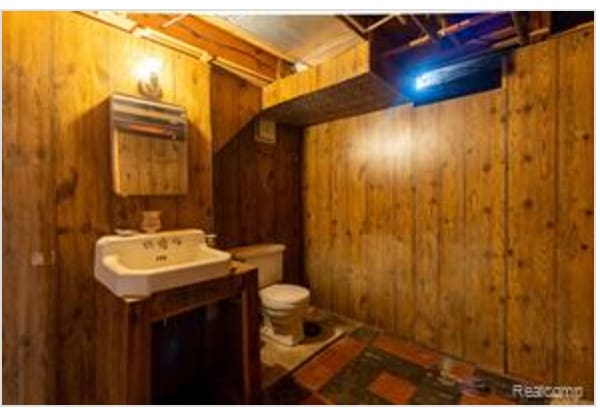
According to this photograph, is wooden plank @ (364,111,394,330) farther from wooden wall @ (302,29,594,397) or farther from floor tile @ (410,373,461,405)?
floor tile @ (410,373,461,405)

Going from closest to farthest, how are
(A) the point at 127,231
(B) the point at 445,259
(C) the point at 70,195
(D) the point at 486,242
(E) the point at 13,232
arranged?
(E) the point at 13,232, (C) the point at 70,195, (A) the point at 127,231, (D) the point at 486,242, (B) the point at 445,259

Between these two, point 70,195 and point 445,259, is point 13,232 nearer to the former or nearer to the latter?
point 70,195

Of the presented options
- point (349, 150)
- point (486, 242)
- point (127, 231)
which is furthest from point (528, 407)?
point (127, 231)

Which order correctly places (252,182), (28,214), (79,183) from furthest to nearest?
(252,182) → (79,183) → (28,214)

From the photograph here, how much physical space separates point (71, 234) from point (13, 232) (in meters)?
0.21

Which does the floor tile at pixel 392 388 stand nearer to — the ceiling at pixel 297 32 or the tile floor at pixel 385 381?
the tile floor at pixel 385 381

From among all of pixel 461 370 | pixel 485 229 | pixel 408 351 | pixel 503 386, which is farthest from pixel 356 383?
pixel 485 229

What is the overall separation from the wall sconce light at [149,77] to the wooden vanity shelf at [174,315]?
102cm

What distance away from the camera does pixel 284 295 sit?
238cm

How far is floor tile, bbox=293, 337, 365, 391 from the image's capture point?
197 centimetres

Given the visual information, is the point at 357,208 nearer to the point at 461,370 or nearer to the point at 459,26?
the point at 461,370

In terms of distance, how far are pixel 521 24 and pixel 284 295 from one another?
2.12 metres

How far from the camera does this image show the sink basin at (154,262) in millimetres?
1327
